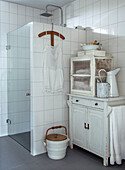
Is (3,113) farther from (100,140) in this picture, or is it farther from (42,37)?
(100,140)

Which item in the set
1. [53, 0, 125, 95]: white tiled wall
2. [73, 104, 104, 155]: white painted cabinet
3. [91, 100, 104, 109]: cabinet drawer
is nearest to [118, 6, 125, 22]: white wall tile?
[53, 0, 125, 95]: white tiled wall

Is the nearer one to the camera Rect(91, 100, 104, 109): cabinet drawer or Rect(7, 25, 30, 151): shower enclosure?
Rect(91, 100, 104, 109): cabinet drawer

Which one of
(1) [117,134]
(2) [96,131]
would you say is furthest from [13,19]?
(1) [117,134]

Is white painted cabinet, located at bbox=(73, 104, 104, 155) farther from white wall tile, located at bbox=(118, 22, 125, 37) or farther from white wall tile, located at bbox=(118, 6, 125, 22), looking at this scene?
white wall tile, located at bbox=(118, 6, 125, 22)

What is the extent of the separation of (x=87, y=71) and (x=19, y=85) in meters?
1.14

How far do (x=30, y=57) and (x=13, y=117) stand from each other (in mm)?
1223

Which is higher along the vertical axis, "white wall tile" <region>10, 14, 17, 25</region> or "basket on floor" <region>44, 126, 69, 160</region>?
"white wall tile" <region>10, 14, 17, 25</region>

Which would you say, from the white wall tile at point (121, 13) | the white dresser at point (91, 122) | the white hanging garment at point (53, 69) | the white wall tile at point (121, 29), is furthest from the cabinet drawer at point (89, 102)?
the white wall tile at point (121, 13)

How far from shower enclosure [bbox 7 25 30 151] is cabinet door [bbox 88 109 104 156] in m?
0.91

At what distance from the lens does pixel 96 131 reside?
2625 millimetres

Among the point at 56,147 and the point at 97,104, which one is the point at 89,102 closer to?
the point at 97,104

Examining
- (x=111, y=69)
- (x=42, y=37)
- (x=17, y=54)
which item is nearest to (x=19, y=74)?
(x=17, y=54)

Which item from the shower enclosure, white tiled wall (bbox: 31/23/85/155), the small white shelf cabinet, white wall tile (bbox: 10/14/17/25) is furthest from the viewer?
white wall tile (bbox: 10/14/17/25)

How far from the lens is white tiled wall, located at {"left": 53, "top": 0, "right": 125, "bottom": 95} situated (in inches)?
111
